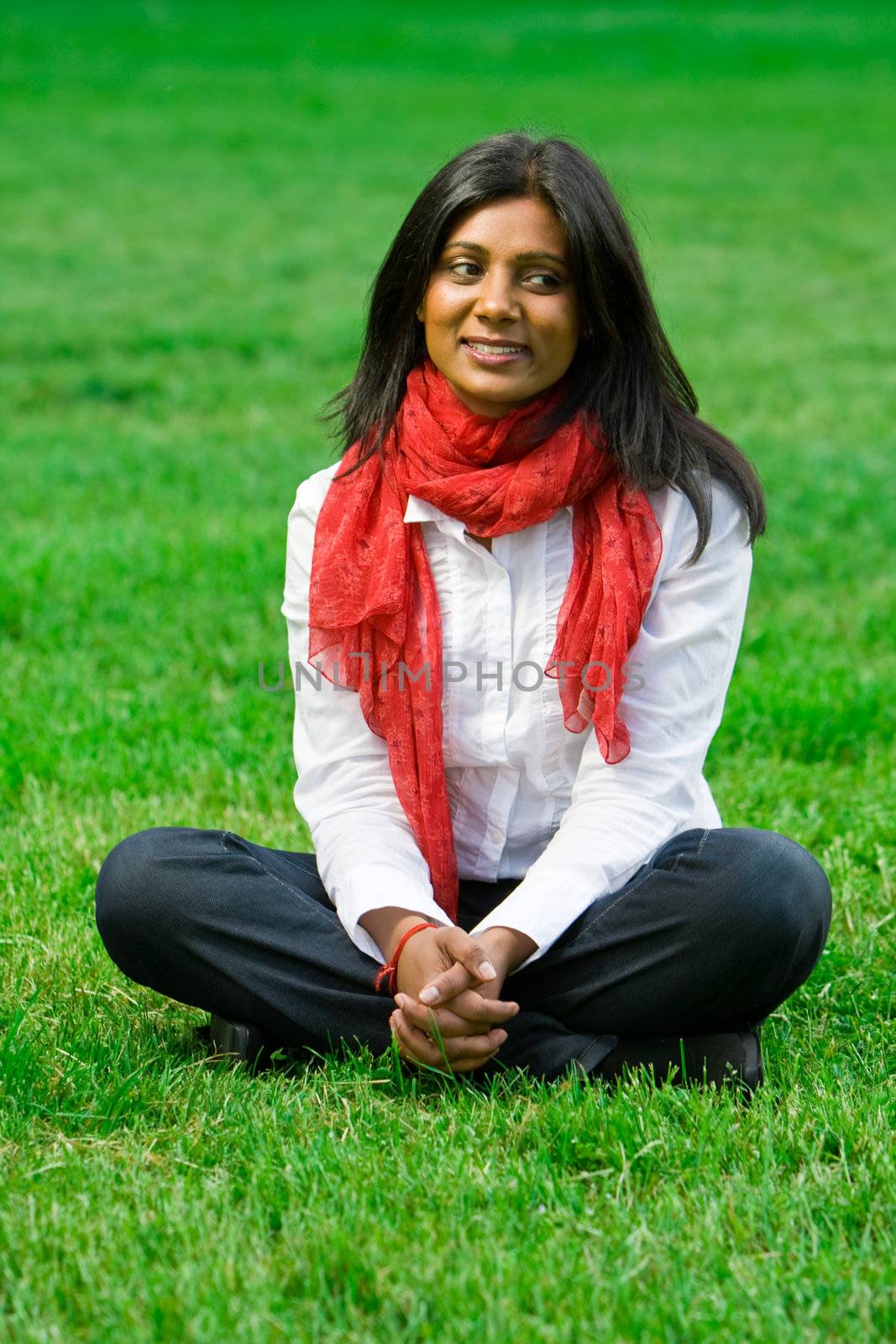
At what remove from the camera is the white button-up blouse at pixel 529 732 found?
3262mm

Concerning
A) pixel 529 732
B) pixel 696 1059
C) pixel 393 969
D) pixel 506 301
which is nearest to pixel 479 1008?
pixel 393 969

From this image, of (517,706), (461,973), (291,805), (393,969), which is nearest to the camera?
(461,973)

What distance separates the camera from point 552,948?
3.25m

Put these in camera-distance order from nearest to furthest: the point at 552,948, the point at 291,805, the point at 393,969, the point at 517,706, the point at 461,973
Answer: the point at 461,973, the point at 393,969, the point at 552,948, the point at 517,706, the point at 291,805

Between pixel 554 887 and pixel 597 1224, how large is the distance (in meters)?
0.71

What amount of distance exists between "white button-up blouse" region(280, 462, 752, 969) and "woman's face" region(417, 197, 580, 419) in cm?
27

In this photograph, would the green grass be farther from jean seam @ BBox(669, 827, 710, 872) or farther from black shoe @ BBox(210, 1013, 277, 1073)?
jean seam @ BBox(669, 827, 710, 872)

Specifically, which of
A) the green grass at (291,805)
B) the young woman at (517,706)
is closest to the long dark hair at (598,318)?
the young woman at (517,706)

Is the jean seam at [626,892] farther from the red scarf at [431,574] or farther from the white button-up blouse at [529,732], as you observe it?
the red scarf at [431,574]

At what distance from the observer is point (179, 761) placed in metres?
4.75

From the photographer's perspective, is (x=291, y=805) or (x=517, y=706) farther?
(x=291, y=805)

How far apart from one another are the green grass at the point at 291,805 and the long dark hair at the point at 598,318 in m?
0.38

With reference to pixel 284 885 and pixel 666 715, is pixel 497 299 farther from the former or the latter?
pixel 284 885

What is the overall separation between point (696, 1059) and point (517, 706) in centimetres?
73
